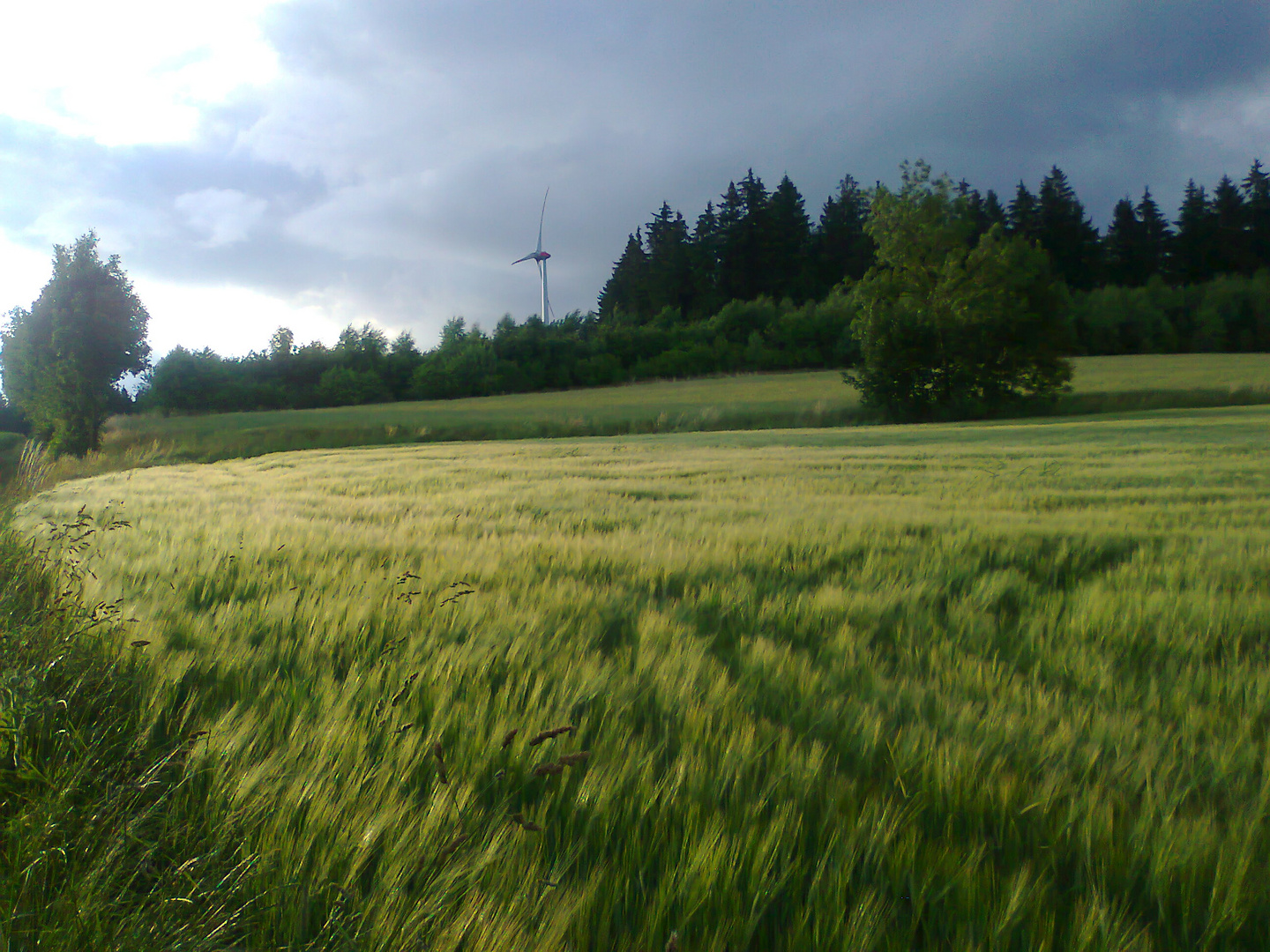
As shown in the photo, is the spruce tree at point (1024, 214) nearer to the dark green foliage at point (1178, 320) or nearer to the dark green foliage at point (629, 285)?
the dark green foliage at point (1178, 320)

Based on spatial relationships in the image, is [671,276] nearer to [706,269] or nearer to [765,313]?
[706,269]

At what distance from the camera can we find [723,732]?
60.6 inches

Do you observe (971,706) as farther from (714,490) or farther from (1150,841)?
(714,490)

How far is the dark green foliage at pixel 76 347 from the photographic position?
33.8 m

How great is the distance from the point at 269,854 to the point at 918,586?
8.45 feet

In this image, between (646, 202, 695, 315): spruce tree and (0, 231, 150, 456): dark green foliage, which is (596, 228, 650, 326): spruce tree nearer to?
(646, 202, 695, 315): spruce tree

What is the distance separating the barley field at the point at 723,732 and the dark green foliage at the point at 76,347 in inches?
1605

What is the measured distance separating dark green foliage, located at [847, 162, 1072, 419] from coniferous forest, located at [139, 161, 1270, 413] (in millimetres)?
22829

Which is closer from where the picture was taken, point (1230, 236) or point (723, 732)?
point (723, 732)

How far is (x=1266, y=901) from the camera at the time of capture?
107 cm

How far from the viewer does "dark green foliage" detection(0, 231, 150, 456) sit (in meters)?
33.8

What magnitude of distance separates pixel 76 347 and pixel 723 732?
152 ft

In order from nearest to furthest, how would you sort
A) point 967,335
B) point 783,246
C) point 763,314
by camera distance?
point 967,335 < point 763,314 < point 783,246

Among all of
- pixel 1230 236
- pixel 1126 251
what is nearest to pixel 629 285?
pixel 1126 251
